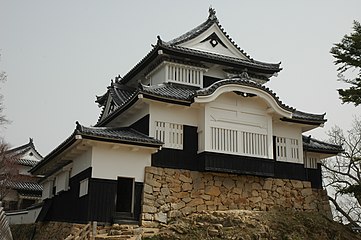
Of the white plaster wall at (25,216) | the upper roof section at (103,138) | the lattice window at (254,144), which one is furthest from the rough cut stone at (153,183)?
the white plaster wall at (25,216)

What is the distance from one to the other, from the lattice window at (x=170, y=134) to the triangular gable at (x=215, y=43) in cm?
477

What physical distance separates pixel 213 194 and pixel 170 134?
2758mm

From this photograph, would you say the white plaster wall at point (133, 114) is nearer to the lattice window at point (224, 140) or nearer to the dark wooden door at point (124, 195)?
the dark wooden door at point (124, 195)

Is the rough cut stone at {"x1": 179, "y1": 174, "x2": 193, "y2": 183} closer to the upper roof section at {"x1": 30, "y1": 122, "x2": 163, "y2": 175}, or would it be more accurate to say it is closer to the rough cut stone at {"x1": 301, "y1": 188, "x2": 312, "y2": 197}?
the upper roof section at {"x1": 30, "y1": 122, "x2": 163, "y2": 175}

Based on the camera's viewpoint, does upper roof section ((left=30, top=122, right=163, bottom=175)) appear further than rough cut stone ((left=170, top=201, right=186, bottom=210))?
No

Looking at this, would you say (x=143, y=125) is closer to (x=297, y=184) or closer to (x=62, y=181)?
(x=62, y=181)

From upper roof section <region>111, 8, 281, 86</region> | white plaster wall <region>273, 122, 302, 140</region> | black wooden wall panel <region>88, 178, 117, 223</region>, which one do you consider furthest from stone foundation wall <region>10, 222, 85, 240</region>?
white plaster wall <region>273, 122, 302, 140</region>

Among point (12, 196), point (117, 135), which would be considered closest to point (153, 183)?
point (117, 135)

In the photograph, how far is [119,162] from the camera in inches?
603

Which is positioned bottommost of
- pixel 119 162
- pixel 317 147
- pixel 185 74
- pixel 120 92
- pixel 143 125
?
pixel 119 162

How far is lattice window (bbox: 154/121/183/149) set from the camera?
643 inches

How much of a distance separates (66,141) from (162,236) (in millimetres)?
4951

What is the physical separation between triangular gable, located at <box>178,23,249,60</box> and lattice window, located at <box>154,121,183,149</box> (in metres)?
4.77

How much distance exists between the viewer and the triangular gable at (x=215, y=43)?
19.9m
